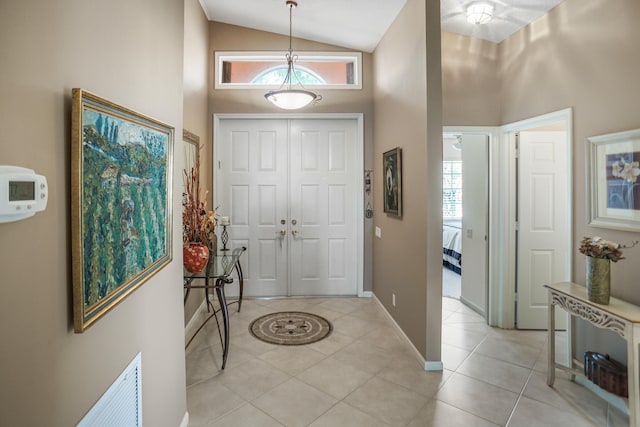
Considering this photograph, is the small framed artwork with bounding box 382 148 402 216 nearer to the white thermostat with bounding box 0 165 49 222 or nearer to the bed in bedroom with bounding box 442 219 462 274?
the bed in bedroom with bounding box 442 219 462 274

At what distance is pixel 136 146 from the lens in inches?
52.5

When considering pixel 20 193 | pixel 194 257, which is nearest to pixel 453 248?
pixel 194 257

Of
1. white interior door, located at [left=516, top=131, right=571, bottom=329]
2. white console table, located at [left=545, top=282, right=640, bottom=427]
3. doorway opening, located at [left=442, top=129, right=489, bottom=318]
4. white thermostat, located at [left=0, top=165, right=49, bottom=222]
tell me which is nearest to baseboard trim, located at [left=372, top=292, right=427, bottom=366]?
white console table, located at [left=545, top=282, right=640, bottom=427]

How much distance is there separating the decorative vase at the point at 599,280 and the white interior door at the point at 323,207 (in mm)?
2704

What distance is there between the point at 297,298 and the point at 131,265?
344 cm

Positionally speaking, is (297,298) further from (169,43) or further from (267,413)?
(169,43)

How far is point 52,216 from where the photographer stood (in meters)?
0.88

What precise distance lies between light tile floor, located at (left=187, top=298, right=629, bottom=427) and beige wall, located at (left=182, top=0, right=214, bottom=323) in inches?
39.9

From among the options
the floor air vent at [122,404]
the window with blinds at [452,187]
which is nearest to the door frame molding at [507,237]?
the floor air vent at [122,404]

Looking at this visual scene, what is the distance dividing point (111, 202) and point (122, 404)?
0.74 metres

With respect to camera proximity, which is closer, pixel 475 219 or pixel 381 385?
pixel 381 385

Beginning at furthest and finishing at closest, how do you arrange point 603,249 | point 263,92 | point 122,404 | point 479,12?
point 263,92
point 479,12
point 603,249
point 122,404

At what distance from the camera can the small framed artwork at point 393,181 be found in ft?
11.1

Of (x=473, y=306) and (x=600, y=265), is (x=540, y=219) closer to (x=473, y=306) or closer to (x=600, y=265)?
(x=473, y=306)
